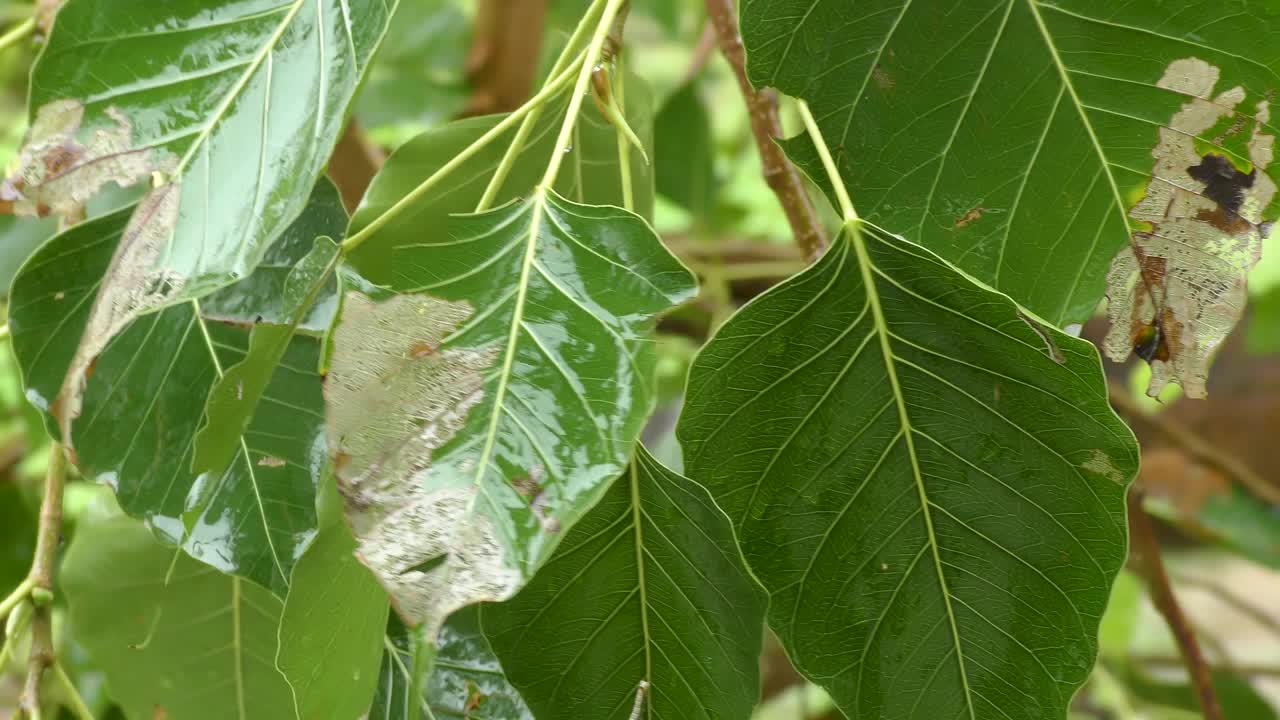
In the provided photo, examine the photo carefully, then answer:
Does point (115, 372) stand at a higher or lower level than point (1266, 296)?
higher

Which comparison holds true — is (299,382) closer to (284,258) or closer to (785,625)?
(284,258)

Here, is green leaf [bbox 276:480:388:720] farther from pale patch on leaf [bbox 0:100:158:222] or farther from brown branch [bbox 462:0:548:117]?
brown branch [bbox 462:0:548:117]

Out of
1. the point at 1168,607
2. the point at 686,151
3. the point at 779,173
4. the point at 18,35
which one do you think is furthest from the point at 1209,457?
the point at 18,35

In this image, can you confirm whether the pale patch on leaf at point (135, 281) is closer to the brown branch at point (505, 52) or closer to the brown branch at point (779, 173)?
the brown branch at point (779, 173)

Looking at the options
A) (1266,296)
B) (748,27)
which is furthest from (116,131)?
(1266,296)

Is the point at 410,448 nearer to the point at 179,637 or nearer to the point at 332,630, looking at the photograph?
the point at 332,630

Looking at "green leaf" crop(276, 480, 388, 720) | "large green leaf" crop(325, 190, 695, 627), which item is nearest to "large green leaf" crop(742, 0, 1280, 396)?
"large green leaf" crop(325, 190, 695, 627)

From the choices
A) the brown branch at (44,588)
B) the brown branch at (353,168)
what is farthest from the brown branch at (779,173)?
the brown branch at (353,168)
